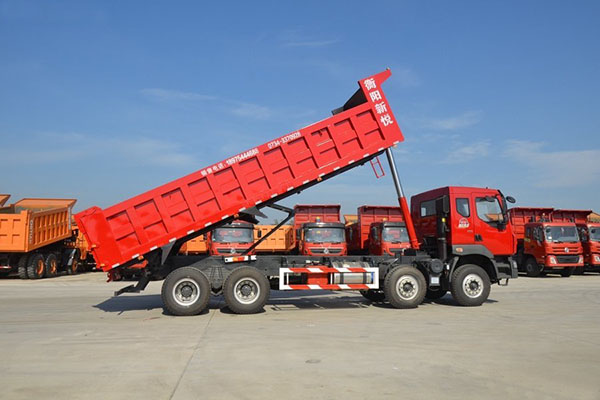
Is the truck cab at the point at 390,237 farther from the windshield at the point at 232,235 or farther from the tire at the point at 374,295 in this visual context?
the tire at the point at 374,295

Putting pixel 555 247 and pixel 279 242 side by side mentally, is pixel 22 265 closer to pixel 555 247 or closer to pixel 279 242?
pixel 279 242

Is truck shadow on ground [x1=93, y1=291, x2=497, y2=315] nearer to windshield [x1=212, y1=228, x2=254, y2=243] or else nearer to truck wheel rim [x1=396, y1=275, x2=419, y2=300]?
truck wheel rim [x1=396, y1=275, x2=419, y2=300]

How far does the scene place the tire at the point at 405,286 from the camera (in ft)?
33.9

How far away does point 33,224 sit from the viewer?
19906mm

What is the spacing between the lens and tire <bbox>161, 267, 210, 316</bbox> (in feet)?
30.6

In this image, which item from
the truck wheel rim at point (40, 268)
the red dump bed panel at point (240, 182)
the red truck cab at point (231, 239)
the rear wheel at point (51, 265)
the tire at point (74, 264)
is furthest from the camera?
the tire at point (74, 264)

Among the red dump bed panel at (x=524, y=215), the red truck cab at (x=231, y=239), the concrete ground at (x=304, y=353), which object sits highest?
the red dump bed panel at (x=524, y=215)

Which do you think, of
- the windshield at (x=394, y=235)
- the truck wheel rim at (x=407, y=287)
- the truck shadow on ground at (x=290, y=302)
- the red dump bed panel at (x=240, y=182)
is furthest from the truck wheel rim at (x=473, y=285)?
the windshield at (x=394, y=235)

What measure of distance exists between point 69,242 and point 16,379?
68.2ft

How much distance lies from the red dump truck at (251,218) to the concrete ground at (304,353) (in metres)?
0.54

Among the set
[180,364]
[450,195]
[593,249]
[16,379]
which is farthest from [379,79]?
[593,249]

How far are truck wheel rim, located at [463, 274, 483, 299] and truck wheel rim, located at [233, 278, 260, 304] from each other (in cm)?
483

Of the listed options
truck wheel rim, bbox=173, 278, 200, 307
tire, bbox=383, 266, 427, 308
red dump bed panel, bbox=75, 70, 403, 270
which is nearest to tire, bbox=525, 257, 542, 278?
tire, bbox=383, 266, 427, 308

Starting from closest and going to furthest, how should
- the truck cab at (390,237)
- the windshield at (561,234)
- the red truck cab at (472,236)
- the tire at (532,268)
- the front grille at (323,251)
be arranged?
1. the red truck cab at (472,236)
2. the front grille at (323,251)
3. the truck cab at (390,237)
4. the windshield at (561,234)
5. the tire at (532,268)
